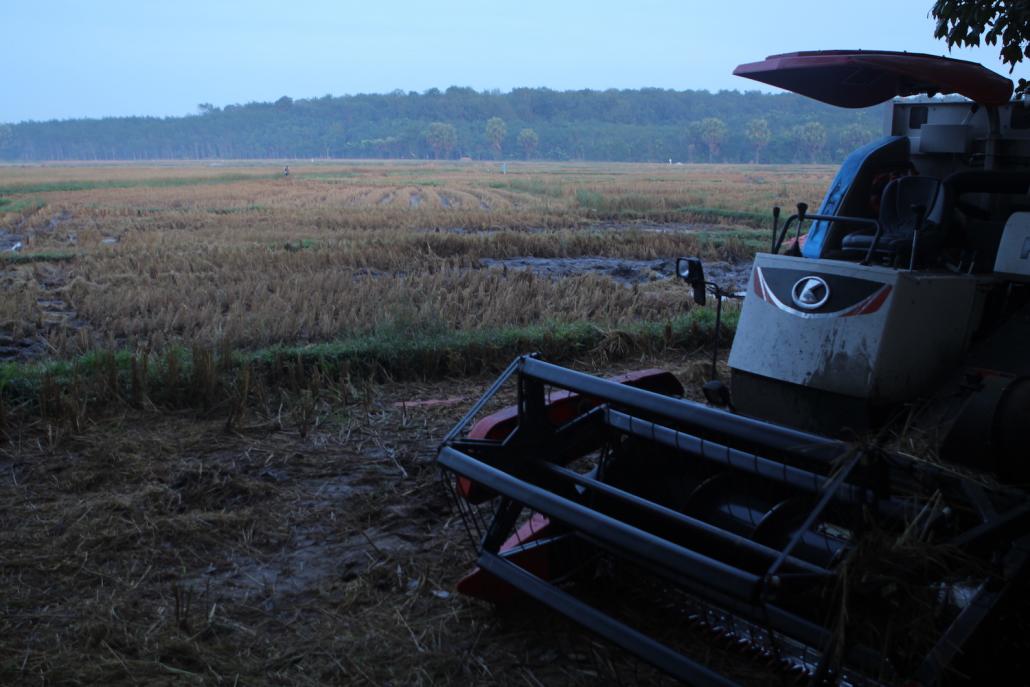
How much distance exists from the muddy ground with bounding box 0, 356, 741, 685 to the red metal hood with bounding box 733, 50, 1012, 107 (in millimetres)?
2440

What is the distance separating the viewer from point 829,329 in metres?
3.55

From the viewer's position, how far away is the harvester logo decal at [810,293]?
360 centimetres

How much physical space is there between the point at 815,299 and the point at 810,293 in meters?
0.03

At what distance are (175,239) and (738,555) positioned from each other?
15733mm

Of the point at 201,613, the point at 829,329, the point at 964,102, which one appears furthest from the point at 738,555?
the point at 964,102

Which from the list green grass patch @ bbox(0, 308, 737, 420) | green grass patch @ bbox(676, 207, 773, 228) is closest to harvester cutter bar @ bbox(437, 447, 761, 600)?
green grass patch @ bbox(0, 308, 737, 420)

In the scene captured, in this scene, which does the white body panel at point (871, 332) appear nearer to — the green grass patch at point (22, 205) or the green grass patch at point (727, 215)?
the green grass patch at point (727, 215)

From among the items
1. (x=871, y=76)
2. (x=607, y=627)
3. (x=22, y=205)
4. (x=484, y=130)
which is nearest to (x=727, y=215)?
(x=22, y=205)

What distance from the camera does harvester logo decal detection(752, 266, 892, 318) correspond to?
11.3 ft

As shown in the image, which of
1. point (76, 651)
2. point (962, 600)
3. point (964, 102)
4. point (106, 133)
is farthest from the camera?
point (106, 133)

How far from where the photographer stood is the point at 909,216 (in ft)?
12.5

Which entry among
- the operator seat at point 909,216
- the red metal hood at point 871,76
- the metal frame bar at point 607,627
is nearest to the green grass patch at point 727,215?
the red metal hood at point 871,76

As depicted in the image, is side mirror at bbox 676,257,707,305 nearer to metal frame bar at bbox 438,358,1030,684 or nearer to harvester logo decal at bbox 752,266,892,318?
harvester logo decal at bbox 752,266,892,318

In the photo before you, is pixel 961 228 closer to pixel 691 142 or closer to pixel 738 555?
pixel 738 555
